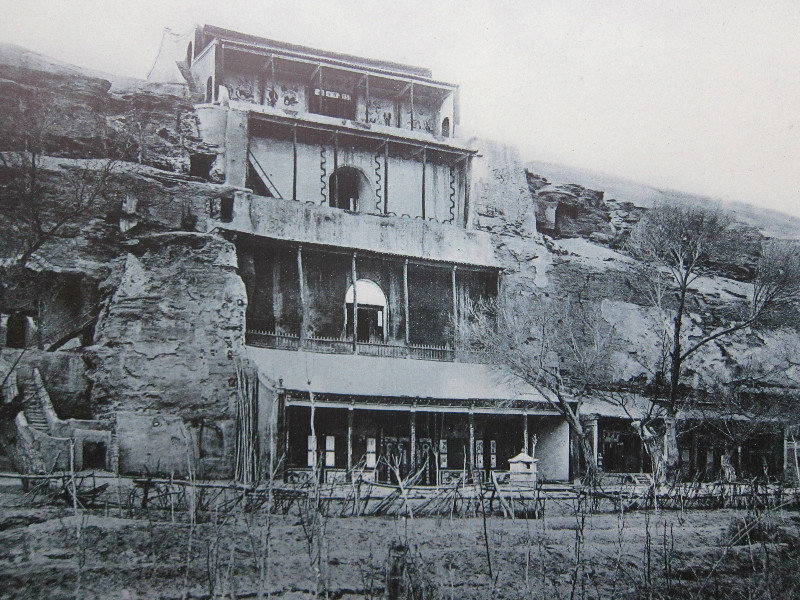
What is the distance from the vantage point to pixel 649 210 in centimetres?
2939

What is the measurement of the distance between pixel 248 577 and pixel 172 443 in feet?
28.7

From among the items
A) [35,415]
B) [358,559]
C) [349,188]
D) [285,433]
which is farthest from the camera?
[349,188]

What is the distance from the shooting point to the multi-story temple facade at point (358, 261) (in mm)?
21641

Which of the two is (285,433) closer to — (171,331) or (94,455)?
(171,331)

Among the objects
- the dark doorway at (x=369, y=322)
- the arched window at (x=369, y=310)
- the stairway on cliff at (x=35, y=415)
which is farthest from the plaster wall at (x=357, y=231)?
the stairway on cliff at (x=35, y=415)

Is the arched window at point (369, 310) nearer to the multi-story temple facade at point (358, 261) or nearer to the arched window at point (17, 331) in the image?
the multi-story temple facade at point (358, 261)

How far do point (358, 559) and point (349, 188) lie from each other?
18721mm

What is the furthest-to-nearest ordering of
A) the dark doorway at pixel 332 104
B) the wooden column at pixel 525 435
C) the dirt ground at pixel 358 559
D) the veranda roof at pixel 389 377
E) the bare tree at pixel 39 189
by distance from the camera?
the dark doorway at pixel 332 104 → the wooden column at pixel 525 435 → the veranda roof at pixel 389 377 → the bare tree at pixel 39 189 → the dirt ground at pixel 358 559

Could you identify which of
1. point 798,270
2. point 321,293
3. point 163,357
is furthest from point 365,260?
point 798,270

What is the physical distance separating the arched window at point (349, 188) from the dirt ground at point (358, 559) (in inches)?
614

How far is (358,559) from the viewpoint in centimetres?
1130

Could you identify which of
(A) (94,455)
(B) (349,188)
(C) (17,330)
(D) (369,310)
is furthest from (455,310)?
(C) (17,330)

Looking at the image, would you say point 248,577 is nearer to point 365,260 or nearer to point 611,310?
point 365,260

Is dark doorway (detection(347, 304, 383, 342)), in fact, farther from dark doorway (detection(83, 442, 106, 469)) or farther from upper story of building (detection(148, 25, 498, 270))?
dark doorway (detection(83, 442, 106, 469))
